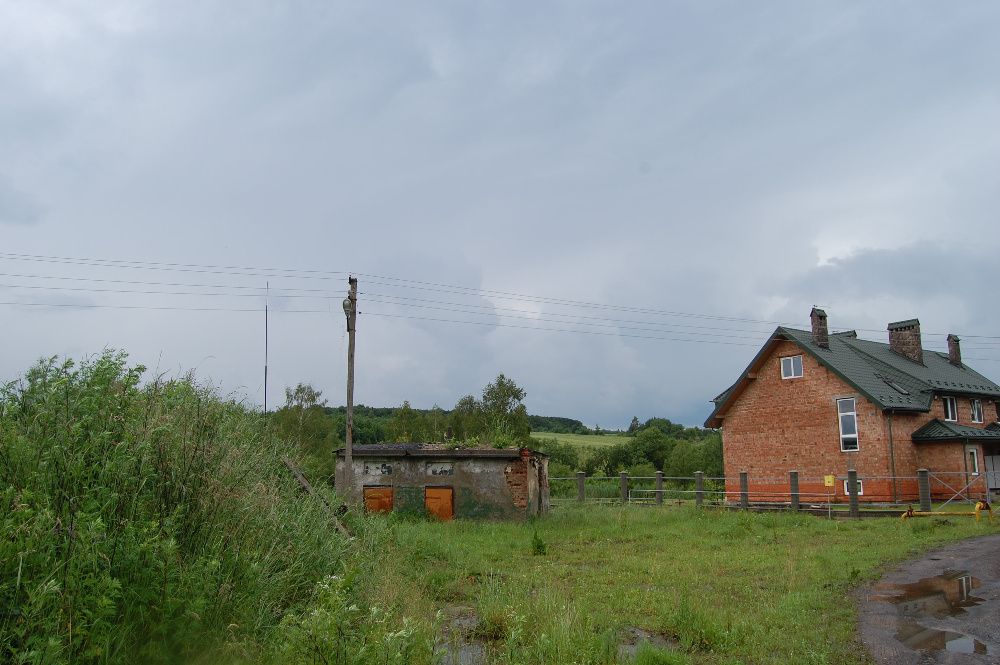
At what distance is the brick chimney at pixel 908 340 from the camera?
3400cm

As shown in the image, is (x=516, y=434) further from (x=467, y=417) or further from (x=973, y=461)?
(x=973, y=461)

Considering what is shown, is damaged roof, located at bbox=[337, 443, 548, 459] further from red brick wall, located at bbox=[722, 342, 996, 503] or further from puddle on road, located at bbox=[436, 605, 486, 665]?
red brick wall, located at bbox=[722, 342, 996, 503]

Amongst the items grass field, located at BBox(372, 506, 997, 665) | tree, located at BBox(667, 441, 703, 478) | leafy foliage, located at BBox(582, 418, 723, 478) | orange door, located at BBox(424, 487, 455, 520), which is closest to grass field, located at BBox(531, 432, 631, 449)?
leafy foliage, located at BBox(582, 418, 723, 478)

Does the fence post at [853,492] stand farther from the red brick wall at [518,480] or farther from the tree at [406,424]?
the tree at [406,424]

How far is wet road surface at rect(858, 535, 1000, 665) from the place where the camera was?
23.3 feet

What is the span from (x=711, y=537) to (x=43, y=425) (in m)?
15.7

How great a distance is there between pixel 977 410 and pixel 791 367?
9763 mm

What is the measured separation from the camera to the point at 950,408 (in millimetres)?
31031

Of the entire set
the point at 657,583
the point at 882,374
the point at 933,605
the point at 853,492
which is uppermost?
the point at 882,374

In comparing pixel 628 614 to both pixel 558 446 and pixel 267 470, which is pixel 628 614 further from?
pixel 558 446

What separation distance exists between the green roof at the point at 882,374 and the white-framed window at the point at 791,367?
85 cm

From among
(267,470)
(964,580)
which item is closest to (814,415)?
(964,580)

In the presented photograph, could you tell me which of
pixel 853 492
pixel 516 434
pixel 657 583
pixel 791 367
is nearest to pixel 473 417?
pixel 516 434

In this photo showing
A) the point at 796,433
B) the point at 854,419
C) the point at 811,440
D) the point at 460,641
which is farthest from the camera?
the point at 796,433
